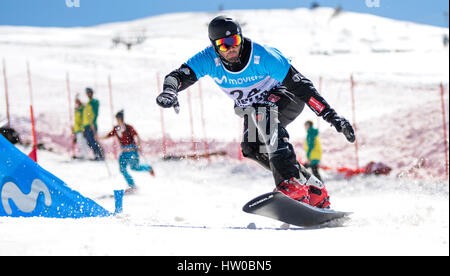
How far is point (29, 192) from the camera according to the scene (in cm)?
406

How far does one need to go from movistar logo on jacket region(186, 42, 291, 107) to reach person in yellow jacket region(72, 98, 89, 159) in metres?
6.73

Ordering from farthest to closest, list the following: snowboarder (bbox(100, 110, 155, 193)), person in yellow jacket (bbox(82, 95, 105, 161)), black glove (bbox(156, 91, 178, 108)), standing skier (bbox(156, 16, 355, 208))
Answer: person in yellow jacket (bbox(82, 95, 105, 161)) < snowboarder (bbox(100, 110, 155, 193)) < standing skier (bbox(156, 16, 355, 208)) < black glove (bbox(156, 91, 178, 108))

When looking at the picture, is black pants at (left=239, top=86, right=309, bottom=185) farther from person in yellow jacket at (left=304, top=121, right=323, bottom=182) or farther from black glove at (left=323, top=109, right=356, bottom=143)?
person in yellow jacket at (left=304, top=121, right=323, bottom=182)

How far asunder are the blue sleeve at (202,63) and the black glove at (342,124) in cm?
103

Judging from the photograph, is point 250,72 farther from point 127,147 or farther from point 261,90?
point 127,147

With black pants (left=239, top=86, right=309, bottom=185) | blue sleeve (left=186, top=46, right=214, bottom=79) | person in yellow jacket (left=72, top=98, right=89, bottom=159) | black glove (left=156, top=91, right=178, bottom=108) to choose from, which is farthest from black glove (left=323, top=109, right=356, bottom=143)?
person in yellow jacket (left=72, top=98, right=89, bottom=159)

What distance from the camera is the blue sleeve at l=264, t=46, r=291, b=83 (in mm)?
4129

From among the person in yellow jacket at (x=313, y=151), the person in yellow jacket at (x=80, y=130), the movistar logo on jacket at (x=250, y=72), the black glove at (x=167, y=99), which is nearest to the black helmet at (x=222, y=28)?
the movistar logo on jacket at (x=250, y=72)

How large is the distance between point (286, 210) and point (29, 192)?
2.01 metres

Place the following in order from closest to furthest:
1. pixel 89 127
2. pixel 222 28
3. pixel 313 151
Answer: pixel 222 28 < pixel 313 151 < pixel 89 127

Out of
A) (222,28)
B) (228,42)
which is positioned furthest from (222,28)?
(228,42)

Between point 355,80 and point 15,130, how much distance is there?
41.7 ft
